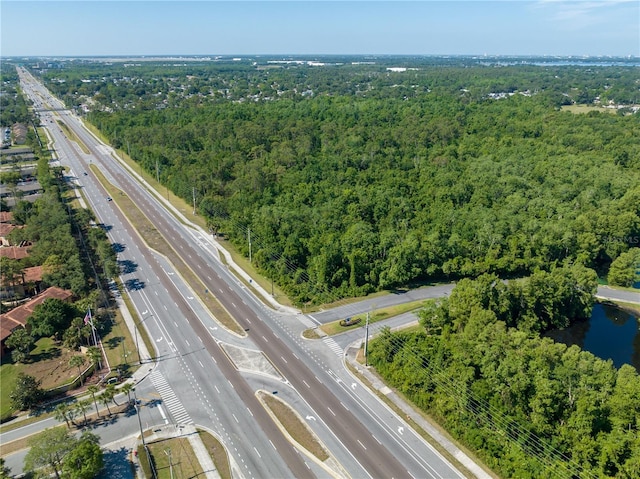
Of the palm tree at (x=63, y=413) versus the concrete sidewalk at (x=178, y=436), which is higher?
the palm tree at (x=63, y=413)

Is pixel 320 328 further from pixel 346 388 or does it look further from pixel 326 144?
pixel 326 144

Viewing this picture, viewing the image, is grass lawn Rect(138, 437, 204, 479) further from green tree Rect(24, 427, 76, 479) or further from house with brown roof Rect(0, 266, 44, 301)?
house with brown roof Rect(0, 266, 44, 301)

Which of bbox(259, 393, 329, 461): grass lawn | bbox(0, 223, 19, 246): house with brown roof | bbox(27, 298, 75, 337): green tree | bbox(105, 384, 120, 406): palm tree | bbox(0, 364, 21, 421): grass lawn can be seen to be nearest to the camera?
bbox(259, 393, 329, 461): grass lawn

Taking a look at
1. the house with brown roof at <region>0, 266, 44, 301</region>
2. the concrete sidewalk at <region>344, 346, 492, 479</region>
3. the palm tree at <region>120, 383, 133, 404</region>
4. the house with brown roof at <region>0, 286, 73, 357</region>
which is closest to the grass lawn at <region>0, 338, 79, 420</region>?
the house with brown roof at <region>0, 286, 73, 357</region>

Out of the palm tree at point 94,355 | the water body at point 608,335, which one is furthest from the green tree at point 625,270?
the palm tree at point 94,355

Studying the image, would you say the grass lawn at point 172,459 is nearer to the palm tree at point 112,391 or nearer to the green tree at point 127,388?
the green tree at point 127,388

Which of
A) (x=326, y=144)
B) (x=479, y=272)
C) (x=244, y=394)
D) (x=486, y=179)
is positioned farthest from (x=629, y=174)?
(x=244, y=394)

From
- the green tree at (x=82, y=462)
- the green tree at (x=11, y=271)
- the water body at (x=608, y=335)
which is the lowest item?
the water body at (x=608, y=335)

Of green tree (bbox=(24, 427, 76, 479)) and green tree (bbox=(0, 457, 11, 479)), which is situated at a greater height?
green tree (bbox=(24, 427, 76, 479))
